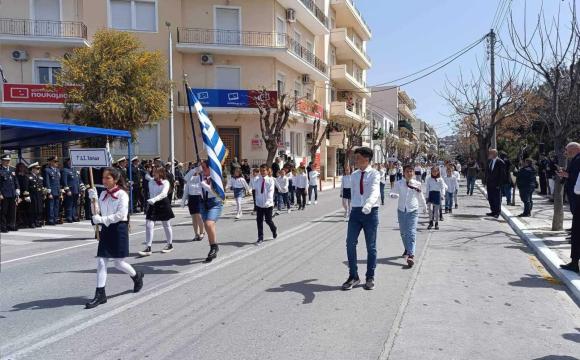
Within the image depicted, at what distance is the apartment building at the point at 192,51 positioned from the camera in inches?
1083

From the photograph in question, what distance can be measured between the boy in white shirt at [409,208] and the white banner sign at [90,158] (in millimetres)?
6730

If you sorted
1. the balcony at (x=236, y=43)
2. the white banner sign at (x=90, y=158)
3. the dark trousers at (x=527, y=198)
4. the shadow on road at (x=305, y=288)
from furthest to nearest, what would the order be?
the balcony at (x=236, y=43) → the dark trousers at (x=527, y=198) → the white banner sign at (x=90, y=158) → the shadow on road at (x=305, y=288)

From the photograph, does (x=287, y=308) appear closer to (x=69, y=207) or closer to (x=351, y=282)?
(x=351, y=282)

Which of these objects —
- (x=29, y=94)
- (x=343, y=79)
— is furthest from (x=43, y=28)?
(x=343, y=79)

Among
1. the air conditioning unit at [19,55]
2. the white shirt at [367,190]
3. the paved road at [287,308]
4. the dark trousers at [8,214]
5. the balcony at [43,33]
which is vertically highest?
the balcony at [43,33]

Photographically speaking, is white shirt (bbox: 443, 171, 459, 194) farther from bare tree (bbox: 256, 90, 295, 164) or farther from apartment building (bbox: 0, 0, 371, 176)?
apartment building (bbox: 0, 0, 371, 176)

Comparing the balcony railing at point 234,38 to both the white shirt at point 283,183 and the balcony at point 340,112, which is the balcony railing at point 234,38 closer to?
the balcony at point 340,112

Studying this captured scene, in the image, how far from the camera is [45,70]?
28.0 metres

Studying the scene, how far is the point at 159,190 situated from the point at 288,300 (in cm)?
463

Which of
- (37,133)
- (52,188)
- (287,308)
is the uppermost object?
(37,133)

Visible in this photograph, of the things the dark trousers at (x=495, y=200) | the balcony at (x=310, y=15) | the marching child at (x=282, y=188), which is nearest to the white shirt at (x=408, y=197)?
the dark trousers at (x=495, y=200)

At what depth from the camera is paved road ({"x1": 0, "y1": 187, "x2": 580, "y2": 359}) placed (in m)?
4.77

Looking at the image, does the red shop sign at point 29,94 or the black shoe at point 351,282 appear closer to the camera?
the black shoe at point 351,282

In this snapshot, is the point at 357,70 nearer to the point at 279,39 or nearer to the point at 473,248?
the point at 279,39
